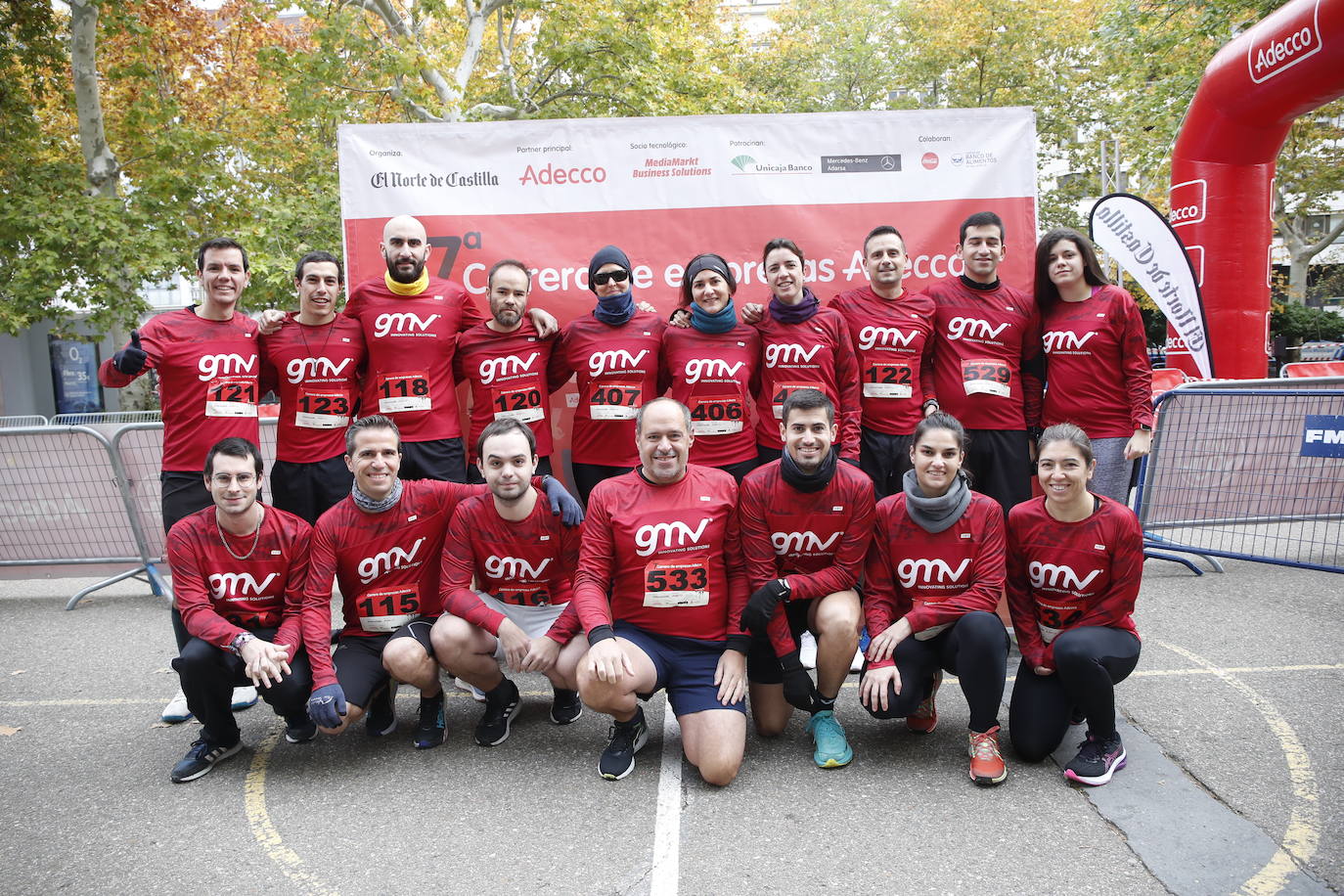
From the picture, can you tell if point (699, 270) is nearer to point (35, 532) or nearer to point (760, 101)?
point (35, 532)

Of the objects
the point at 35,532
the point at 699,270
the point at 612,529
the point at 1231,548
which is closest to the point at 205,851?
the point at 612,529

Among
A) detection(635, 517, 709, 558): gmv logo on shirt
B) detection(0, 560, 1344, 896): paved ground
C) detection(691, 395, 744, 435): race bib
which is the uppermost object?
detection(691, 395, 744, 435): race bib

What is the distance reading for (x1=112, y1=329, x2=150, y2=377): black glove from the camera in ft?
13.7

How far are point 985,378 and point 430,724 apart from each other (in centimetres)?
320

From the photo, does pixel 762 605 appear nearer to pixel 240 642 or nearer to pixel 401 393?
pixel 240 642

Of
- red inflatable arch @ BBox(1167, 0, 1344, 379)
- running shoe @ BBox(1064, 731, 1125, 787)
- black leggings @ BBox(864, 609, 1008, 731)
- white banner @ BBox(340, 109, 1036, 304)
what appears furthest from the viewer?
red inflatable arch @ BBox(1167, 0, 1344, 379)

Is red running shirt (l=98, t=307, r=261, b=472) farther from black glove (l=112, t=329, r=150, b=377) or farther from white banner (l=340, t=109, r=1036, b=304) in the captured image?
white banner (l=340, t=109, r=1036, b=304)

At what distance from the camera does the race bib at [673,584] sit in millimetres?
3693

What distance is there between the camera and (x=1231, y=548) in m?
6.44

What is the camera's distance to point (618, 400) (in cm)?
469

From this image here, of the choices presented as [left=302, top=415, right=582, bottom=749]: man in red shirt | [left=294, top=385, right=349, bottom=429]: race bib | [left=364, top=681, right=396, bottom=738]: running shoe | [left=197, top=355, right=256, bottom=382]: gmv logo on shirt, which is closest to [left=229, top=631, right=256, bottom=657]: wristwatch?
[left=302, top=415, right=582, bottom=749]: man in red shirt

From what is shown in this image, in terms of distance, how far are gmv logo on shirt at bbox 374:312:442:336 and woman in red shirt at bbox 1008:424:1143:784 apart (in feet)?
10.1

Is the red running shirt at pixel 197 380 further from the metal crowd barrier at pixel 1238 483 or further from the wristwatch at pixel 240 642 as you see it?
the metal crowd barrier at pixel 1238 483

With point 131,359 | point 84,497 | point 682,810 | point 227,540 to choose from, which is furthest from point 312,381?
point 84,497
